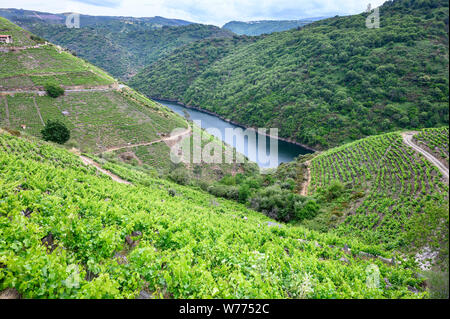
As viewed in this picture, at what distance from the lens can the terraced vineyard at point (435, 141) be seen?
2623 cm

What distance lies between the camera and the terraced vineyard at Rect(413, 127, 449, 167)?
26.2 m

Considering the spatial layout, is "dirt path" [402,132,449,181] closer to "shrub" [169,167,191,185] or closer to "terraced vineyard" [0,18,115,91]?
"shrub" [169,167,191,185]

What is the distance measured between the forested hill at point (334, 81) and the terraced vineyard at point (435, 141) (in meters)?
13.1

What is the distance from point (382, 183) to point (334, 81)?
64099 mm

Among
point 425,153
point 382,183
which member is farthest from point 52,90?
point 425,153

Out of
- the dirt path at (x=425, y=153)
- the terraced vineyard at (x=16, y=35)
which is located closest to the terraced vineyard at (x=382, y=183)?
the dirt path at (x=425, y=153)

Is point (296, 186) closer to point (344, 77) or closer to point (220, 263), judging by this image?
point (220, 263)

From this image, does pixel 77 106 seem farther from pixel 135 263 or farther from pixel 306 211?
pixel 135 263

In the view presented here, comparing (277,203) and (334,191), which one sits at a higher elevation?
(334,191)

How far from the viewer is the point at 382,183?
84.2ft

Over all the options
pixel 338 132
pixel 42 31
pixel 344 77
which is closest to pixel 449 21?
pixel 338 132

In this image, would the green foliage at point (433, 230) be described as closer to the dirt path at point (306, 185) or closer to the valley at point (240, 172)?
the valley at point (240, 172)

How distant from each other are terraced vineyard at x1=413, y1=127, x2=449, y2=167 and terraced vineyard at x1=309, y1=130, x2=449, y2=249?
67.0 inches
